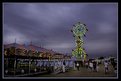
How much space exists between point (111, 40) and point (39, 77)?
2207 millimetres

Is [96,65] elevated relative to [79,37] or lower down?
lower down

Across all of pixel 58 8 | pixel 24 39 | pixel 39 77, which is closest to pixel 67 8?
pixel 58 8

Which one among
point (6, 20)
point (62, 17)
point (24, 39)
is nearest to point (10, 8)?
point (6, 20)

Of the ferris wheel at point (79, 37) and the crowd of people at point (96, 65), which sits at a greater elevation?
the ferris wheel at point (79, 37)

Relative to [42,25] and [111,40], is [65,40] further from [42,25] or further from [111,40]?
[111,40]

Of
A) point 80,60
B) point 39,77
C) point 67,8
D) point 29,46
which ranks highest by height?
point 67,8

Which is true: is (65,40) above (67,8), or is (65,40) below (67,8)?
below

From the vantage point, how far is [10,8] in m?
6.40

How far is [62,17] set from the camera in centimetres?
649

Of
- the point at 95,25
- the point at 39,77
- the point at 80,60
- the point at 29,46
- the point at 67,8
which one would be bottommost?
the point at 39,77

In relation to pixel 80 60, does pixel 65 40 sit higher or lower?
higher

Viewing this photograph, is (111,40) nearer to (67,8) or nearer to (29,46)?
(67,8)

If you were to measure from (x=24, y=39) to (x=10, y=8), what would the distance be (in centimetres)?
91

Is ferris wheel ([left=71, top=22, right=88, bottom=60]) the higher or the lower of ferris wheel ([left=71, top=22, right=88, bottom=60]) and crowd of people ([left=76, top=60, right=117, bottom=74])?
the higher
